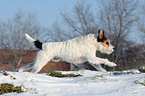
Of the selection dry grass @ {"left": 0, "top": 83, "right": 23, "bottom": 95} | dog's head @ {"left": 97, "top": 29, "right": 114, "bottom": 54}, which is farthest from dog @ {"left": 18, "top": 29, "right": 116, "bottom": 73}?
dry grass @ {"left": 0, "top": 83, "right": 23, "bottom": 95}

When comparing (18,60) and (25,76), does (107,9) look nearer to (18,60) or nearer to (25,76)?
(18,60)

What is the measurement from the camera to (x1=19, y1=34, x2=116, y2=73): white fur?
7.59 meters

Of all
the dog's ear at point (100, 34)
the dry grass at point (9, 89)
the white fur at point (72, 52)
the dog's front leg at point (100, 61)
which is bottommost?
the dry grass at point (9, 89)

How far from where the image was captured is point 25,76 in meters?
5.94

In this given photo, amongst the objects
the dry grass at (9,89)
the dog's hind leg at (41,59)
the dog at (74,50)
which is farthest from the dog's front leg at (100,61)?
the dry grass at (9,89)

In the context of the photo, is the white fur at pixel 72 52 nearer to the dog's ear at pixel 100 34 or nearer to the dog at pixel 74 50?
the dog at pixel 74 50

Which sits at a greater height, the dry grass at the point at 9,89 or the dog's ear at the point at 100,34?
the dog's ear at the point at 100,34

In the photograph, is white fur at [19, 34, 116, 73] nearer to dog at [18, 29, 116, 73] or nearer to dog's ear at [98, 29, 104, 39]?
dog at [18, 29, 116, 73]

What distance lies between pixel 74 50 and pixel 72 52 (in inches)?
4.8

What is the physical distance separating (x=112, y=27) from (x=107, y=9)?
6.86ft

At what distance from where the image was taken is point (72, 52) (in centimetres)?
785

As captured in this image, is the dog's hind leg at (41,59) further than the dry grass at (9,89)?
Yes

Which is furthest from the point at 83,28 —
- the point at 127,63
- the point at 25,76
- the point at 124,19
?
the point at 25,76

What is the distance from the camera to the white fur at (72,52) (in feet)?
24.9
